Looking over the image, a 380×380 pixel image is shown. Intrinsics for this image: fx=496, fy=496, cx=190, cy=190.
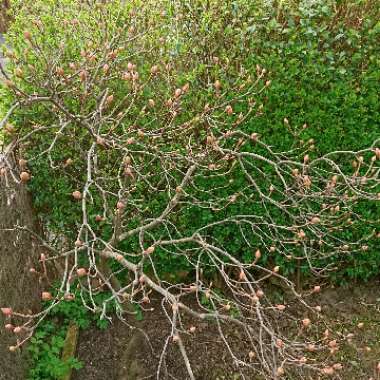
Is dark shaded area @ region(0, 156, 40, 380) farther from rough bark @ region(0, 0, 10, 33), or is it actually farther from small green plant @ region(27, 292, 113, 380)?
rough bark @ region(0, 0, 10, 33)

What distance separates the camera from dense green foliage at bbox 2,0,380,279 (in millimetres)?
3822

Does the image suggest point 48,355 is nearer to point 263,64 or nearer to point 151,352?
point 151,352

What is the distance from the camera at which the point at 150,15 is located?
4184 millimetres

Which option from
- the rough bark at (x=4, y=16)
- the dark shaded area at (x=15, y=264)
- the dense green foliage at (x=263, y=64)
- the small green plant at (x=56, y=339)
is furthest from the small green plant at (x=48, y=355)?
the rough bark at (x=4, y=16)

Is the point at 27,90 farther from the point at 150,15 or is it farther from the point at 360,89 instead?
the point at 360,89

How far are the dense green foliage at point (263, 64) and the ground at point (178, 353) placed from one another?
0.99m

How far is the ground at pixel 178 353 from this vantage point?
156 inches

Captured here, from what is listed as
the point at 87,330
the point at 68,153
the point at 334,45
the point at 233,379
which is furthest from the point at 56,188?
the point at 334,45

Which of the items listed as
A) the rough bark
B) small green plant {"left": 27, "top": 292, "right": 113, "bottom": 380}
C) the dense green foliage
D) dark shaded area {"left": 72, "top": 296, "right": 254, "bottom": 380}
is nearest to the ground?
dark shaded area {"left": 72, "top": 296, "right": 254, "bottom": 380}

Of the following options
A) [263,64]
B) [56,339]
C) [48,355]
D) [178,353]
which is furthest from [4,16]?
[178,353]

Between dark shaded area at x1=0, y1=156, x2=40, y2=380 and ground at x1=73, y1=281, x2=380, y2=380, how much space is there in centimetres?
64

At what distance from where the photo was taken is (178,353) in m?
4.08

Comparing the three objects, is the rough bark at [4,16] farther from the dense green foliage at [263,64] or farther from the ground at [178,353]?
the ground at [178,353]

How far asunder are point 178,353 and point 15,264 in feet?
4.92
